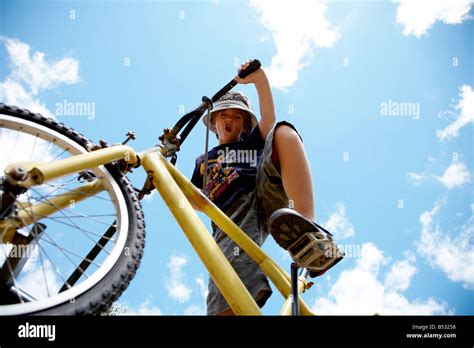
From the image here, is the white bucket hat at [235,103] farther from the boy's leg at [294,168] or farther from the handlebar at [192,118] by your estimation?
the boy's leg at [294,168]

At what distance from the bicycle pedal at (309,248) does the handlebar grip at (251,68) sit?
992mm

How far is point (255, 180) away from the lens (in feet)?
7.33

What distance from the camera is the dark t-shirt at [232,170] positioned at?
2.26 m

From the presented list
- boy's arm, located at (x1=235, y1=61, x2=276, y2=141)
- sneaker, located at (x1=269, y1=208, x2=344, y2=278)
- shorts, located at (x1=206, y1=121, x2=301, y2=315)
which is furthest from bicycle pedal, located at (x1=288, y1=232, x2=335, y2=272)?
boy's arm, located at (x1=235, y1=61, x2=276, y2=141)

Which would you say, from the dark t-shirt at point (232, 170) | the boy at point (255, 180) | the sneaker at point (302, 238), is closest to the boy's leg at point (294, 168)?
Result: the boy at point (255, 180)

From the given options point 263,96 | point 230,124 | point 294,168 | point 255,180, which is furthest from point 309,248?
point 230,124

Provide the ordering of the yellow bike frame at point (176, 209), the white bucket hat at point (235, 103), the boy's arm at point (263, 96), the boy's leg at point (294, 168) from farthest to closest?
the white bucket hat at point (235, 103)
the boy's arm at point (263, 96)
the boy's leg at point (294, 168)
the yellow bike frame at point (176, 209)

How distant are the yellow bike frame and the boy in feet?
0.51

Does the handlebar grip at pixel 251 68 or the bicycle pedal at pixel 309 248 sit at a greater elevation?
the handlebar grip at pixel 251 68

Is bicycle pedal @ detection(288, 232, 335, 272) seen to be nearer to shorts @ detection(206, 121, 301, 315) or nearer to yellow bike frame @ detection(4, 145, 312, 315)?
yellow bike frame @ detection(4, 145, 312, 315)

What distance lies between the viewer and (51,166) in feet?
4.75

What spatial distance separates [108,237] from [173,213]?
0.25 m
